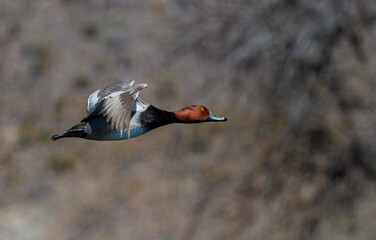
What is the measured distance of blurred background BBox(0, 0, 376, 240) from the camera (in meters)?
7.00

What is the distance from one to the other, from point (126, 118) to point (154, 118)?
0.37 metres

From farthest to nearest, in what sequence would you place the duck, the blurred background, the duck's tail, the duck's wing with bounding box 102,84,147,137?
the blurred background, the duck's tail, the duck, the duck's wing with bounding box 102,84,147,137

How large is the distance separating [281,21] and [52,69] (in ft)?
10.7

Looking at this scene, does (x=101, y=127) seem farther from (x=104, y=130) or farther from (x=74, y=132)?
(x=74, y=132)

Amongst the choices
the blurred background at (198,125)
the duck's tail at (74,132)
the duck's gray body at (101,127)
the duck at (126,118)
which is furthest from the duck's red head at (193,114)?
the blurred background at (198,125)

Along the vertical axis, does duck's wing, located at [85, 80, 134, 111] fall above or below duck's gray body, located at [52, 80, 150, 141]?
above

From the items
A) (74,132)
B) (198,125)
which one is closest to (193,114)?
(74,132)

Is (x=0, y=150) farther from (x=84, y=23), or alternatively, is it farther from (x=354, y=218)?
(x=354, y=218)

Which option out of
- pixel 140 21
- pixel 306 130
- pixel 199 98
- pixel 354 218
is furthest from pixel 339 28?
pixel 140 21

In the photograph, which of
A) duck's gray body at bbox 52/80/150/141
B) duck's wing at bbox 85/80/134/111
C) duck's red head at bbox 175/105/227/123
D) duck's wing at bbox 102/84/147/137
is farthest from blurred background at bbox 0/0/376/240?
duck's wing at bbox 102/84/147/137

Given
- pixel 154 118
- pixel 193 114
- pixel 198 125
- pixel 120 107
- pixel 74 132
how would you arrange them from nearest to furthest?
pixel 120 107 → pixel 74 132 → pixel 154 118 → pixel 193 114 → pixel 198 125

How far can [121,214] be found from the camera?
8.09 meters

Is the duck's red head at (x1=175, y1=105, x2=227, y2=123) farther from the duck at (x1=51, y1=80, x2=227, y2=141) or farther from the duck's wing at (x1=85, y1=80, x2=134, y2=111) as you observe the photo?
the duck's wing at (x1=85, y1=80, x2=134, y2=111)

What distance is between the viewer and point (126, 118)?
10.1 ft
